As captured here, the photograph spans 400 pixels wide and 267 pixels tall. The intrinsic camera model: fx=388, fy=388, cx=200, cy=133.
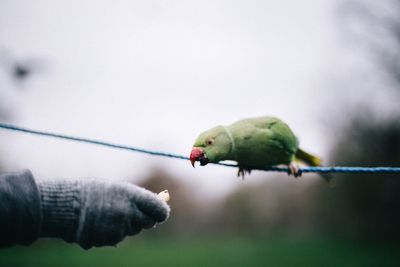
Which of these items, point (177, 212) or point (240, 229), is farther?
point (177, 212)

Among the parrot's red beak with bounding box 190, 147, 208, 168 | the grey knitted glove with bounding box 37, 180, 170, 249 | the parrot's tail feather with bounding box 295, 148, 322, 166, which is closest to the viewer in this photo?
the grey knitted glove with bounding box 37, 180, 170, 249

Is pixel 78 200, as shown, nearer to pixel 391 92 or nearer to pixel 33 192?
pixel 33 192

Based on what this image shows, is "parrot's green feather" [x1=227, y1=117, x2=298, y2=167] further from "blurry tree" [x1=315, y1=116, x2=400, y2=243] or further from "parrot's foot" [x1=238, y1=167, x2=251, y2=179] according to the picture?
"blurry tree" [x1=315, y1=116, x2=400, y2=243]

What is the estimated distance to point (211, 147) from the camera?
111 inches

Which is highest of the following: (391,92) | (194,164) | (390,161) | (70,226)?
(391,92)

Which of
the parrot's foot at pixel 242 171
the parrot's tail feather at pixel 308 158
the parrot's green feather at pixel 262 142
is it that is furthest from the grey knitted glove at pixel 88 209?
the parrot's tail feather at pixel 308 158

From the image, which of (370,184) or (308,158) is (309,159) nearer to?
(308,158)

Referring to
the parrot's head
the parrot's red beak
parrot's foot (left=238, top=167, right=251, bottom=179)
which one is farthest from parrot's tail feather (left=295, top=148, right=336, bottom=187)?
the parrot's red beak

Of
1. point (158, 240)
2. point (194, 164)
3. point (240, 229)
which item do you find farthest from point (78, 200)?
point (240, 229)

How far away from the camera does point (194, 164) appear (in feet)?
8.96

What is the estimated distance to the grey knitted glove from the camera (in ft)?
4.40

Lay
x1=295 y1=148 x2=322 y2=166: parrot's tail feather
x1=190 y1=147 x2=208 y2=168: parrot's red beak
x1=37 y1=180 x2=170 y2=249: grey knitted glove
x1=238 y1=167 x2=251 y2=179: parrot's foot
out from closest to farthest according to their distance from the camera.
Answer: x1=37 y1=180 x2=170 y2=249: grey knitted glove < x1=190 y1=147 x2=208 y2=168: parrot's red beak < x1=238 y1=167 x2=251 y2=179: parrot's foot < x1=295 y1=148 x2=322 y2=166: parrot's tail feather

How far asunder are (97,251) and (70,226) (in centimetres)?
2281

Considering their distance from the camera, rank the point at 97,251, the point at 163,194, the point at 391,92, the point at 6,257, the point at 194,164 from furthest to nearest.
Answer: the point at 97,251, the point at 6,257, the point at 391,92, the point at 194,164, the point at 163,194
